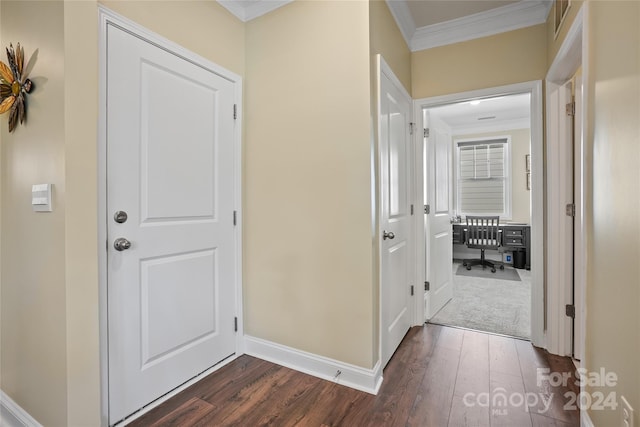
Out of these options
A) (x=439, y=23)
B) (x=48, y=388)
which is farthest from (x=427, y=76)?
(x=48, y=388)

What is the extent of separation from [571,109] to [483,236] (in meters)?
3.30

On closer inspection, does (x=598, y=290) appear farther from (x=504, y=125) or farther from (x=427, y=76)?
(x=504, y=125)

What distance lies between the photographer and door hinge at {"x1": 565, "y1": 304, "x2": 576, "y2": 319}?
2139mm

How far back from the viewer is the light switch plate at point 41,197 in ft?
4.30

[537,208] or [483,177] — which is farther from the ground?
[483,177]

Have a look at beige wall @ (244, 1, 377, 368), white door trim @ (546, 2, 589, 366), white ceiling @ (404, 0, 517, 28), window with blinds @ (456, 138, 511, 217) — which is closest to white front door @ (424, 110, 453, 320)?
white ceiling @ (404, 0, 517, 28)

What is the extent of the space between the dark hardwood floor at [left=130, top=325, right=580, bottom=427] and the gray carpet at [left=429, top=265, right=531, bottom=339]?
0.51 metres

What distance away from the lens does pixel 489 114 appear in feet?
15.9

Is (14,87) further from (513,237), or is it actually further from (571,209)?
(513,237)

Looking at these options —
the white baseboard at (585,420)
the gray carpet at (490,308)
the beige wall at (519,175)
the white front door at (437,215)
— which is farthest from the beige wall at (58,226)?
the beige wall at (519,175)

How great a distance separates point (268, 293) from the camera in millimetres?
2156

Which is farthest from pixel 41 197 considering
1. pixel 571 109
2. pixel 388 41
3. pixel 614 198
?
pixel 571 109

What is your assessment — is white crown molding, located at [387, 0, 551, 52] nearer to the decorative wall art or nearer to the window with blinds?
the decorative wall art

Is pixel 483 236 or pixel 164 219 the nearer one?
pixel 164 219
